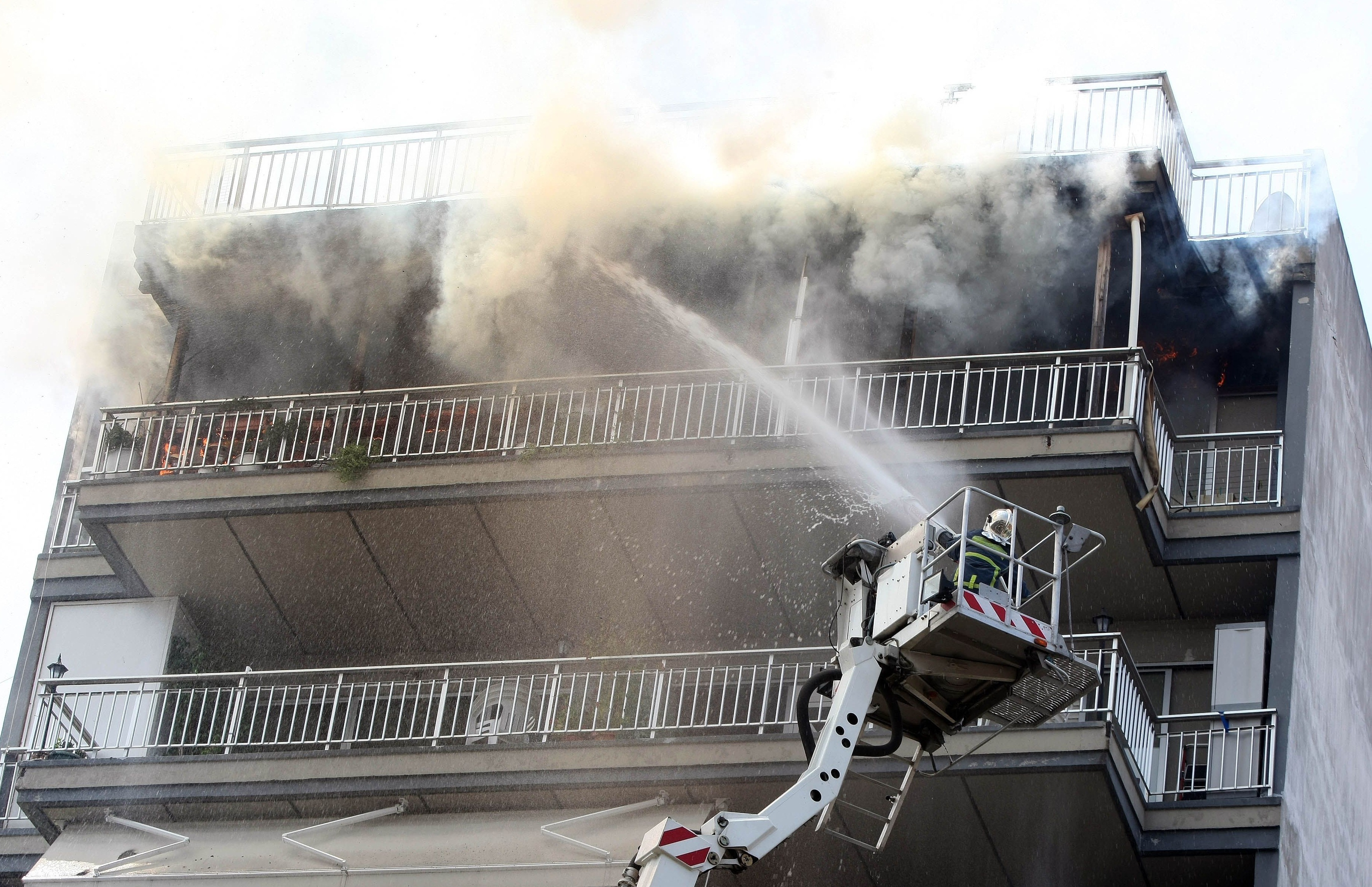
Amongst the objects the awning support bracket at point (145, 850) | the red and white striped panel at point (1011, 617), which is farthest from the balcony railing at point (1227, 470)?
the awning support bracket at point (145, 850)

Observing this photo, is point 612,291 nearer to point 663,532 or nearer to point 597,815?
point 663,532

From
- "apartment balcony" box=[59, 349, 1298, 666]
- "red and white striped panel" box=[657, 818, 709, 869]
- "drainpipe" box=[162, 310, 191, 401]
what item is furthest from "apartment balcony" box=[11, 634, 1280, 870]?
"red and white striped panel" box=[657, 818, 709, 869]

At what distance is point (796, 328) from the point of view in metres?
20.2

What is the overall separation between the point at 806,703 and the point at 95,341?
518 inches

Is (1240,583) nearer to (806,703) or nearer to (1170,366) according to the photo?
(1170,366)

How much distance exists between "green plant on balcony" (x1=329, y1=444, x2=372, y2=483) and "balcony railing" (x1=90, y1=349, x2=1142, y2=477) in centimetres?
25

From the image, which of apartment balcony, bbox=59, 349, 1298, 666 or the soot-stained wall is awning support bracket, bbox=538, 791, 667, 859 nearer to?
apartment balcony, bbox=59, 349, 1298, 666

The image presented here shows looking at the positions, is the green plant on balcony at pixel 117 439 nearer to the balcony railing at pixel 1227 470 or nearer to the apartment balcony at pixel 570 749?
the apartment balcony at pixel 570 749

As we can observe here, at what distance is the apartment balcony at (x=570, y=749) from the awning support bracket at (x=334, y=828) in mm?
139

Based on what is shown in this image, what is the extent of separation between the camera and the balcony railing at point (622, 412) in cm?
1917

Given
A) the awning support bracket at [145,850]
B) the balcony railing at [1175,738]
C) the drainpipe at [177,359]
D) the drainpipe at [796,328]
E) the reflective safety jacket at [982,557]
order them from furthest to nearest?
the drainpipe at [177,359] → the drainpipe at [796,328] → the awning support bracket at [145,850] → the balcony railing at [1175,738] → the reflective safety jacket at [982,557]

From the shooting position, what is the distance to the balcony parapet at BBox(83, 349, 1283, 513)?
19000 mm

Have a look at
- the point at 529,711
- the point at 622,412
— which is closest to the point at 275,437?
the point at 622,412

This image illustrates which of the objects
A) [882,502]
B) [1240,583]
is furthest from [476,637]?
[1240,583]
